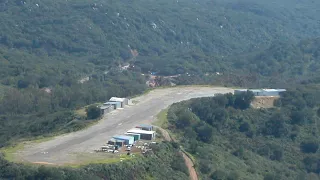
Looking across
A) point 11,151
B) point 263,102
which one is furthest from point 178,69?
point 11,151

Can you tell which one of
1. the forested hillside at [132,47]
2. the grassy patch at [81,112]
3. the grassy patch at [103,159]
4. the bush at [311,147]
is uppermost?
the forested hillside at [132,47]

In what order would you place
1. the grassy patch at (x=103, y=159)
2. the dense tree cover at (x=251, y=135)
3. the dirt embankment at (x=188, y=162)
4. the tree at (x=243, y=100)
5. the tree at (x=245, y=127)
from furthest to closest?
the tree at (x=243, y=100) < the tree at (x=245, y=127) < the dense tree cover at (x=251, y=135) < the dirt embankment at (x=188, y=162) < the grassy patch at (x=103, y=159)

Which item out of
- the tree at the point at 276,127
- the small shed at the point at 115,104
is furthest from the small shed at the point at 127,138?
the tree at the point at 276,127

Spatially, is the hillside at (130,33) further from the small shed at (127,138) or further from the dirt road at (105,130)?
the small shed at (127,138)

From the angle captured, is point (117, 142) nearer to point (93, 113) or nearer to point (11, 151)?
point (11, 151)

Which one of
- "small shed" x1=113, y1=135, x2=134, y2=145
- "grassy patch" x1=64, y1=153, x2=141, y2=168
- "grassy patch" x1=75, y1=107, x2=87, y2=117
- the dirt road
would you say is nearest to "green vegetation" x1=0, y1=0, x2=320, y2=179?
"grassy patch" x1=75, y1=107, x2=87, y2=117

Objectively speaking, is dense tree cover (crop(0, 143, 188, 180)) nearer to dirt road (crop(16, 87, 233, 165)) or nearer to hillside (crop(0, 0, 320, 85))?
dirt road (crop(16, 87, 233, 165))
